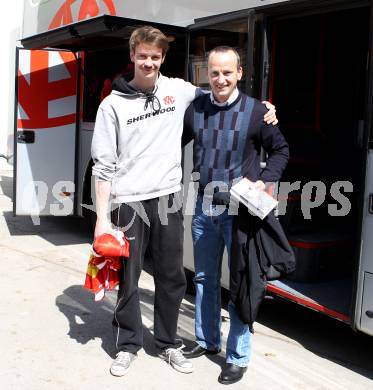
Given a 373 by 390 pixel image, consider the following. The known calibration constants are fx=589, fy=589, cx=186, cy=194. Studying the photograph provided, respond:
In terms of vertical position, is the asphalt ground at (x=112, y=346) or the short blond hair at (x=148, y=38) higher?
the short blond hair at (x=148, y=38)

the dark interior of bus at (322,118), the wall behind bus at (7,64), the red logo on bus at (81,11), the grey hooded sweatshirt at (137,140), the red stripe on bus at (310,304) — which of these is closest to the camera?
the grey hooded sweatshirt at (137,140)

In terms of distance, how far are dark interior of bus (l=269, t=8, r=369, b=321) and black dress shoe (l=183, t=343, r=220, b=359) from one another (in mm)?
1082

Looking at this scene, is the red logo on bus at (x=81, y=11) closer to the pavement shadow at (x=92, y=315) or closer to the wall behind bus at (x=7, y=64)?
the pavement shadow at (x=92, y=315)

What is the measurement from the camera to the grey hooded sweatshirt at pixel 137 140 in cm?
313

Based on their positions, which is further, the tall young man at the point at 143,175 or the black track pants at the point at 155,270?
the black track pants at the point at 155,270

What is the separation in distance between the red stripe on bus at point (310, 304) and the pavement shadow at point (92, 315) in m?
0.88

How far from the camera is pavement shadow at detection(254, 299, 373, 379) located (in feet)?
12.1

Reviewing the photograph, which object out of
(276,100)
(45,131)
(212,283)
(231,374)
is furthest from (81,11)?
(231,374)

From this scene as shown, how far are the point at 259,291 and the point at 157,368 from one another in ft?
2.67

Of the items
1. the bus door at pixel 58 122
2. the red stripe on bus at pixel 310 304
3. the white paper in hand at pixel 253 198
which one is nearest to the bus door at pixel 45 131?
the bus door at pixel 58 122

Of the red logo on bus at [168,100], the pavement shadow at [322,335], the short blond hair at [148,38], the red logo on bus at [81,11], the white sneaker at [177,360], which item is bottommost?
the pavement shadow at [322,335]

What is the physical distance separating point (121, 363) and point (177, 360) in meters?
0.32

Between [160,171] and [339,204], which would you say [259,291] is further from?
[339,204]

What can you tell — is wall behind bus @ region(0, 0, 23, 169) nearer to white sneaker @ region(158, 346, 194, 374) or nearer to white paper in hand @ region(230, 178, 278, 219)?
white sneaker @ region(158, 346, 194, 374)
